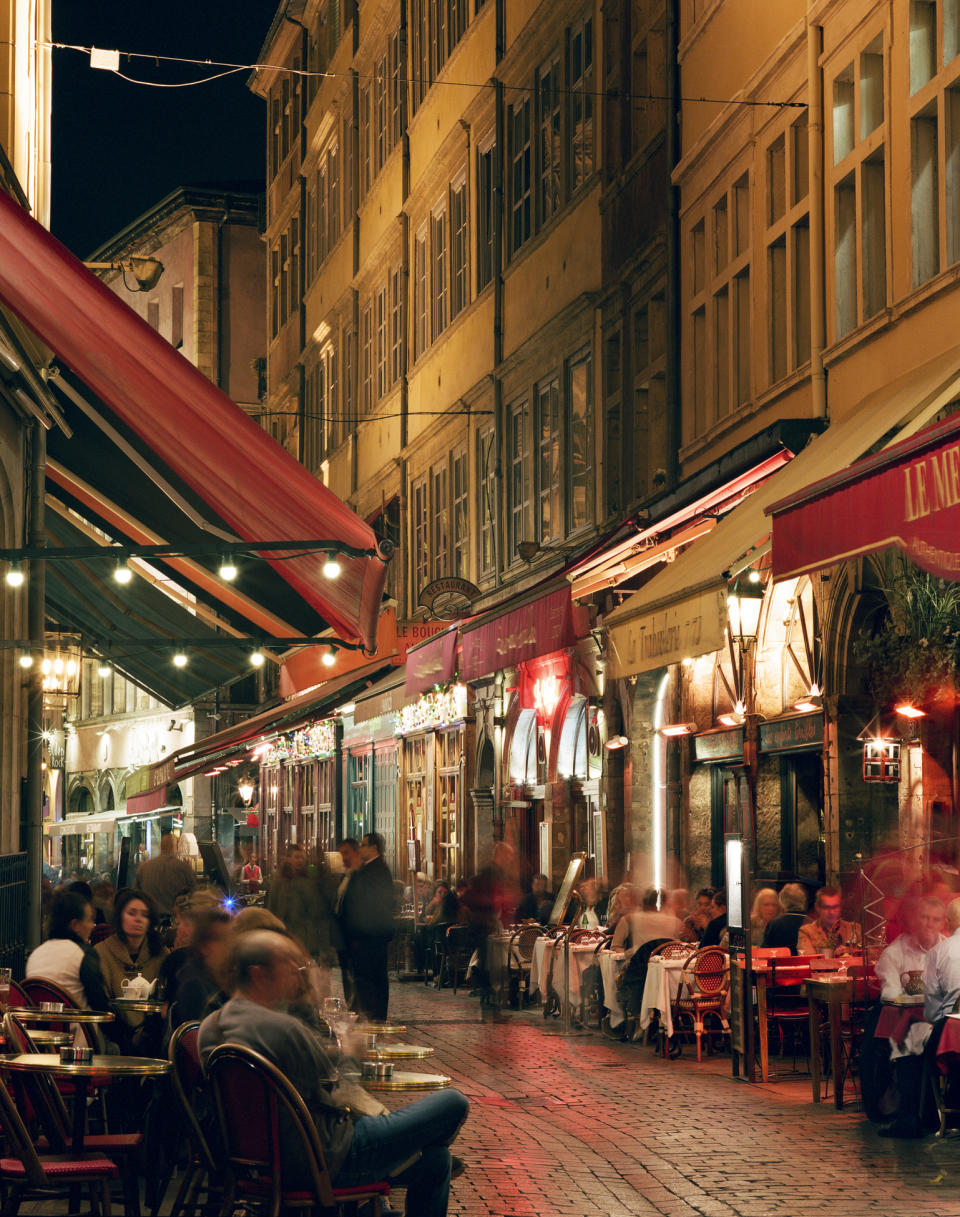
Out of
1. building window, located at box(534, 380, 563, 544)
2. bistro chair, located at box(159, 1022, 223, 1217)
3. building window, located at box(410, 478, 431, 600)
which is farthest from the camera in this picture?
building window, located at box(410, 478, 431, 600)

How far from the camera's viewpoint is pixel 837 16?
671 inches

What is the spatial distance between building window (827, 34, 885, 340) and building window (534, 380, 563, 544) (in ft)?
30.3

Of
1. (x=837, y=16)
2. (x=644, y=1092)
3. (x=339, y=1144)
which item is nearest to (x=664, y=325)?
(x=837, y=16)

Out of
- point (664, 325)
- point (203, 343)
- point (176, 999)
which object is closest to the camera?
point (176, 999)

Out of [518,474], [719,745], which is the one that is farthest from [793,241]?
[518,474]

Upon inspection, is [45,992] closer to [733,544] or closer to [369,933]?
[733,544]

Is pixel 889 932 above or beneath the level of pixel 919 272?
beneath

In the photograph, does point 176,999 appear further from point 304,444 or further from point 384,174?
point 304,444

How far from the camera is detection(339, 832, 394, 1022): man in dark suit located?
1659 cm

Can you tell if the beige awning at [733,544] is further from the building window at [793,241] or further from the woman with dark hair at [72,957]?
the woman with dark hair at [72,957]

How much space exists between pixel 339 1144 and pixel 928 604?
7.70 metres

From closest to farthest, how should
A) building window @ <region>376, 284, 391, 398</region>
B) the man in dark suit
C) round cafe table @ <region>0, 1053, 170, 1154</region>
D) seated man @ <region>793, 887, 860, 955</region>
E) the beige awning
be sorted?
round cafe table @ <region>0, 1053, 170, 1154</region>, the beige awning, seated man @ <region>793, 887, 860, 955</region>, the man in dark suit, building window @ <region>376, 284, 391, 398</region>

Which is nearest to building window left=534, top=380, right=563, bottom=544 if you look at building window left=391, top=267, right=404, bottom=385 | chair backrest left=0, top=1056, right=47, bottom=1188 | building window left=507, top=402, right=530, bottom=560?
building window left=507, top=402, right=530, bottom=560

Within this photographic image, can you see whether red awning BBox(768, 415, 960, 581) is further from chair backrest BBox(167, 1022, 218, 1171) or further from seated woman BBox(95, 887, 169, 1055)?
seated woman BBox(95, 887, 169, 1055)
